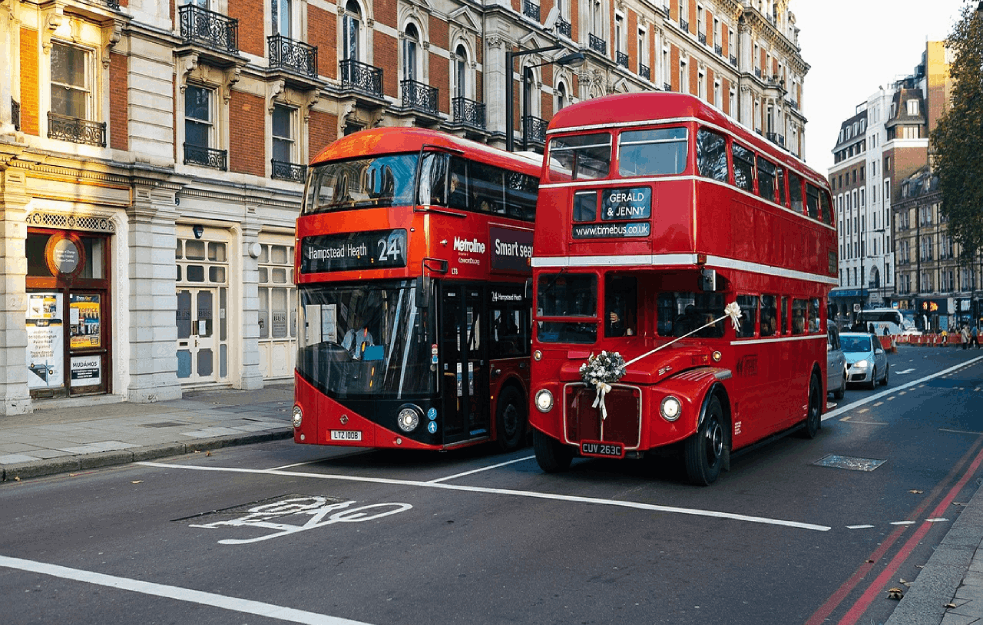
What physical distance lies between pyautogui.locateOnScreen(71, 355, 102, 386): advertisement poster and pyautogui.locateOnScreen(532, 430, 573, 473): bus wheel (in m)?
11.7

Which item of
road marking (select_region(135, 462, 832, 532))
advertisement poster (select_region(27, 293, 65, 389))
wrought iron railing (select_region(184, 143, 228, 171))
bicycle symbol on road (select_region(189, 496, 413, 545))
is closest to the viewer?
bicycle symbol on road (select_region(189, 496, 413, 545))

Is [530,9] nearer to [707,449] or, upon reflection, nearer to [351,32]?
[351,32]

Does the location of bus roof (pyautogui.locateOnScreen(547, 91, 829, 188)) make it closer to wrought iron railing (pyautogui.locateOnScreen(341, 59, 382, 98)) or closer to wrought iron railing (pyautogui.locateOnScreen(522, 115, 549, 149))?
wrought iron railing (pyautogui.locateOnScreen(341, 59, 382, 98))

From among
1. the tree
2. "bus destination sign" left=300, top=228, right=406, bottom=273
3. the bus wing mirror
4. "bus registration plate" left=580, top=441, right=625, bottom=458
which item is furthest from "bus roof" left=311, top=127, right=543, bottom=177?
the tree

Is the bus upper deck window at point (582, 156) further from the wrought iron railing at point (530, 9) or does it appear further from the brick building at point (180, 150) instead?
the wrought iron railing at point (530, 9)

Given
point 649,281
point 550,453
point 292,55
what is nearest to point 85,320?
point 292,55

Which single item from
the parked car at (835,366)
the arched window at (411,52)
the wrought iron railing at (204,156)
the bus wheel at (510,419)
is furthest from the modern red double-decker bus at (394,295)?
the arched window at (411,52)

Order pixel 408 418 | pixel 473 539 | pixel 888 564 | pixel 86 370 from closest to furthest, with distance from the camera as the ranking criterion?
1. pixel 888 564
2. pixel 473 539
3. pixel 408 418
4. pixel 86 370

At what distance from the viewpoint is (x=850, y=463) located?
39.4ft

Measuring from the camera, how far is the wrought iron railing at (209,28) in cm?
2083

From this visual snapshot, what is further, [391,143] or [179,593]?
[391,143]

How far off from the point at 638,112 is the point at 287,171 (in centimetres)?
1516

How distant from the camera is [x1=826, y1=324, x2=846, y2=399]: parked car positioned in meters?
20.8

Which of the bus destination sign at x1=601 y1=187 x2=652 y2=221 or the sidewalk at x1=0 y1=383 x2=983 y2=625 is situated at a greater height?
the bus destination sign at x1=601 y1=187 x2=652 y2=221
